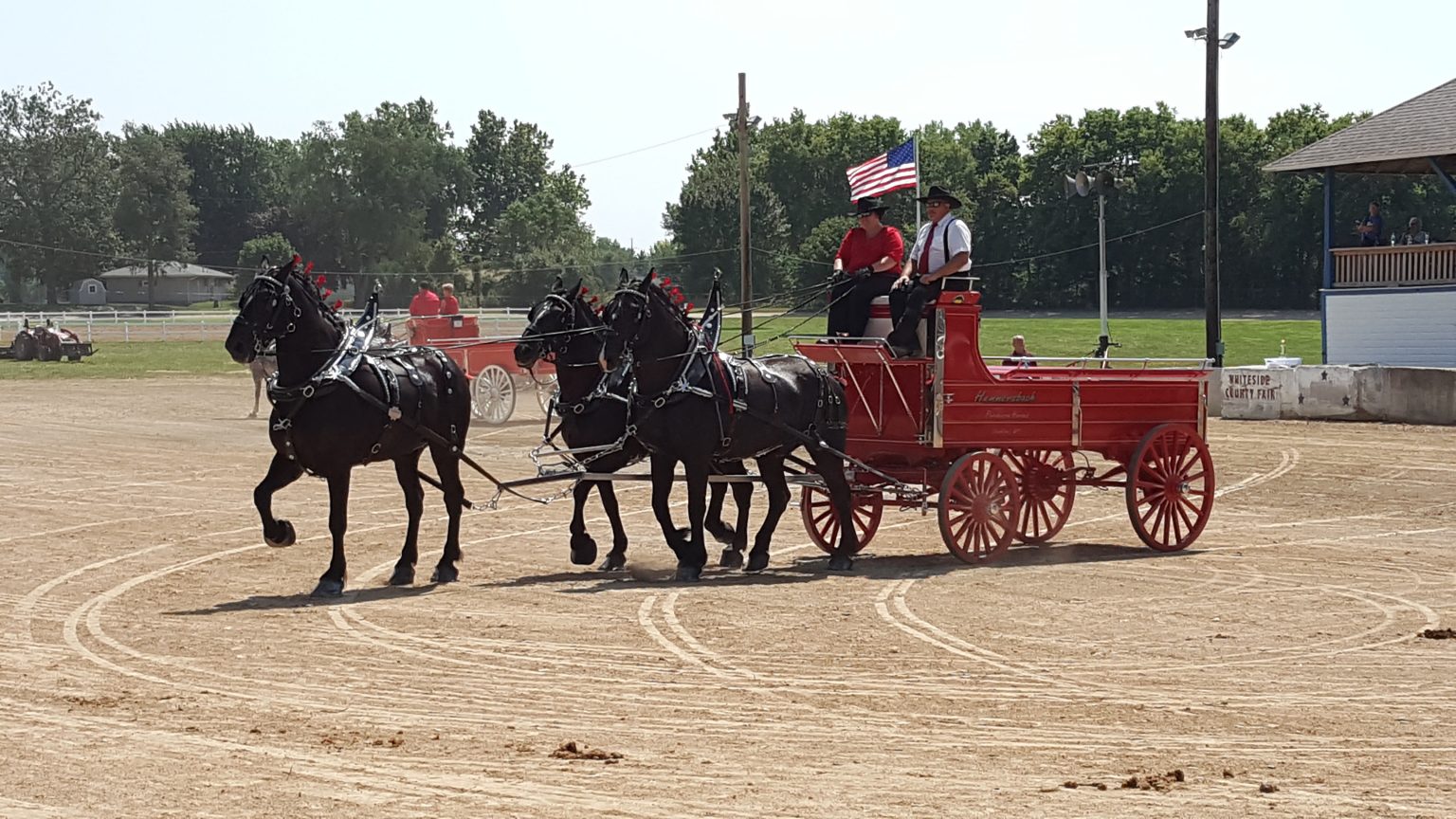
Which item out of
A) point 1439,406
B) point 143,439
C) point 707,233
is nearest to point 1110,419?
point 1439,406

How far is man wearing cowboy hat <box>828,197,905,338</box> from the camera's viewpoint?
1512cm

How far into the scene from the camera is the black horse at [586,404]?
1448cm

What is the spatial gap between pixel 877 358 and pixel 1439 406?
15557 mm

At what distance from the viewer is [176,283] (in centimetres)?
11750

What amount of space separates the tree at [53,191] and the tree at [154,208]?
128 centimetres

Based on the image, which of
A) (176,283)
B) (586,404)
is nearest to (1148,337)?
(586,404)

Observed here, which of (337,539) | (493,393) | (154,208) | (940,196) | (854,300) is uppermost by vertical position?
(154,208)

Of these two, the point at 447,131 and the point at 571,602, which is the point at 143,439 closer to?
the point at 571,602

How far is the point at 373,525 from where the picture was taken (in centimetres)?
1748

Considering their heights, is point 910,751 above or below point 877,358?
below

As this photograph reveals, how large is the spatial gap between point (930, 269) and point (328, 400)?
16.9ft

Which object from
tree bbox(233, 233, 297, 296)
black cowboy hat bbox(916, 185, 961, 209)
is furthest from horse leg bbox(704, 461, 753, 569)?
tree bbox(233, 233, 297, 296)

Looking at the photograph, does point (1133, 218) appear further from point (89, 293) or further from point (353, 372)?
point (89, 293)

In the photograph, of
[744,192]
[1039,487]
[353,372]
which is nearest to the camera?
[353,372]
